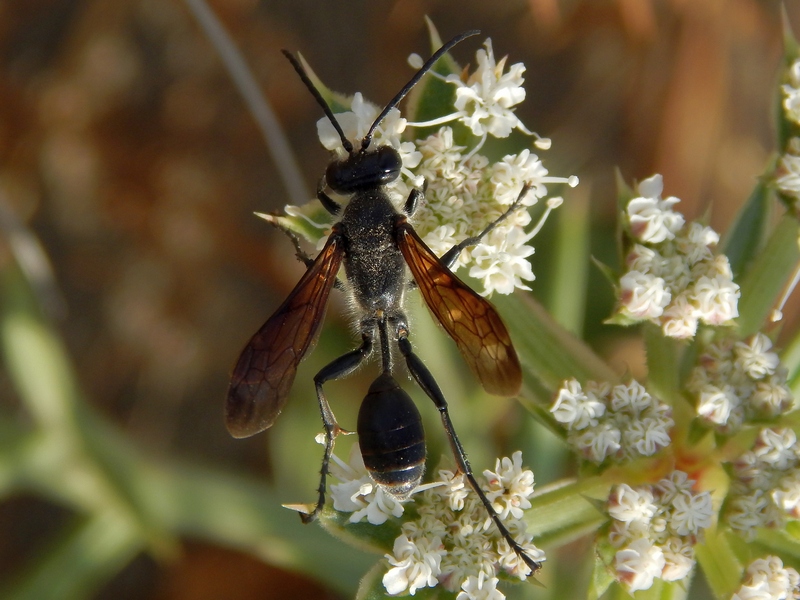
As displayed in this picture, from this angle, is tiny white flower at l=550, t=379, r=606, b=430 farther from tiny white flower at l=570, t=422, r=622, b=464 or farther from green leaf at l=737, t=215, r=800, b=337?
green leaf at l=737, t=215, r=800, b=337

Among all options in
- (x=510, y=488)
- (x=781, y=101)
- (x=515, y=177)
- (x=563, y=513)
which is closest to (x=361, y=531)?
(x=510, y=488)

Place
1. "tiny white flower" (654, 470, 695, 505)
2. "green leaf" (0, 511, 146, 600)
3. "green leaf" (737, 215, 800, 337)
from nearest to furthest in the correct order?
"tiny white flower" (654, 470, 695, 505) → "green leaf" (737, 215, 800, 337) → "green leaf" (0, 511, 146, 600)

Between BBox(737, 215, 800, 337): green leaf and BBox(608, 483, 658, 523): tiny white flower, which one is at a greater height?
BBox(737, 215, 800, 337): green leaf

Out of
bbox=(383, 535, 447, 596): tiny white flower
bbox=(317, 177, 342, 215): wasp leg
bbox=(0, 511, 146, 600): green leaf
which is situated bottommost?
bbox=(0, 511, 146, 600): green leaf

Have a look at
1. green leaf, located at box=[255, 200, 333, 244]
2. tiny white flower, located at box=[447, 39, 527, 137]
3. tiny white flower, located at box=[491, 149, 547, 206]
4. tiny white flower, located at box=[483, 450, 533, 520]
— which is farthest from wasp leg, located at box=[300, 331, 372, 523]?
tiny white flower, located at box=[447, 39, 527, 137]

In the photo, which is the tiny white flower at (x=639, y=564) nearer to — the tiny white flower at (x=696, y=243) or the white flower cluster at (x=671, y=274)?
the white flower cluster at (x=671, y=274)

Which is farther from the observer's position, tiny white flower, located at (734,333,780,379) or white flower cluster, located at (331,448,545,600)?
Answer: tiny white flower, located at (734,333,780,379)

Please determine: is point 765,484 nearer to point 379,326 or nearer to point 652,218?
point 652,218

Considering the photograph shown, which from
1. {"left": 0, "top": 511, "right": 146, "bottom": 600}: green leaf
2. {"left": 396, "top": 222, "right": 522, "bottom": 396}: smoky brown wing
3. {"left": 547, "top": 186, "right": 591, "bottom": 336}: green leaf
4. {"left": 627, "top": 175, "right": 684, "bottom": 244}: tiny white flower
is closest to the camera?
{"left": 396, "top": 222, "right": 522, "bottom": 396}: smoky brown wing

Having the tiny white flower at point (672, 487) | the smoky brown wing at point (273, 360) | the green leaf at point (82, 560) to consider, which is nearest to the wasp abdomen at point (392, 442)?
the smoky brown wing at point (273, 360)
